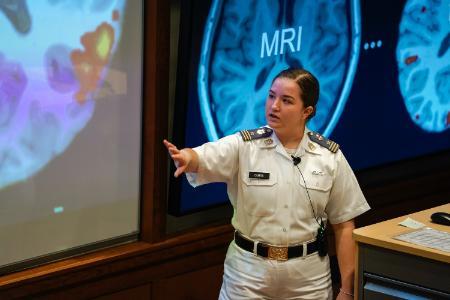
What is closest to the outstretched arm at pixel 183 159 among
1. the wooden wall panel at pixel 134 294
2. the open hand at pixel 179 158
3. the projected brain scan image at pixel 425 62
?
the open hand at pixel 179 158

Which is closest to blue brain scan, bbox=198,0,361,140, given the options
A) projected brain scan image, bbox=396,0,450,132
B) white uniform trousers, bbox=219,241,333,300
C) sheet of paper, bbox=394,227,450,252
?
projected brain scan image, bbox=396,0,450,132

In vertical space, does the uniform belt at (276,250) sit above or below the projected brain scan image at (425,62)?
below

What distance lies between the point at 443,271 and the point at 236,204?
0.78m

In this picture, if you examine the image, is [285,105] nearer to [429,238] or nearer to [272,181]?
[272,181]

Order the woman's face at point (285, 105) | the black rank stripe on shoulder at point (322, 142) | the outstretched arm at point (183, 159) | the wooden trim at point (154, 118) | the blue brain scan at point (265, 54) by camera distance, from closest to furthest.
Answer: the outstretched arm at point (183, 159) → the woman's face at point (285, 105) → the black rank stripe on shoulder at point (322, 142) → the wooden trim at point (154, 118) → the blue brain scan at point (265, 54)

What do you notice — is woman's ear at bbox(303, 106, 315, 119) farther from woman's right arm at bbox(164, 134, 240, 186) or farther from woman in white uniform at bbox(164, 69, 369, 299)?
woman's right arm at bbox(164, 134, 240, 186)

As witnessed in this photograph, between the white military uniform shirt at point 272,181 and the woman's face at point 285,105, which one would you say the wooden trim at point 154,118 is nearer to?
the white military uniform shirt at point 272,181

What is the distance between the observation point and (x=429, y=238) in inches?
121

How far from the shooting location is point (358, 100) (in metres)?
4.68

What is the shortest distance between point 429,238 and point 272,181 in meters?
0.60

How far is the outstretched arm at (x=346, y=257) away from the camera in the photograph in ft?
10.6

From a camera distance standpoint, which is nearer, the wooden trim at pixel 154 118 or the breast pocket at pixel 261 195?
the breast pocket at pixel 261 195

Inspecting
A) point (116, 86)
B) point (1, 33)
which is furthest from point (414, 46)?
point (1, 33)

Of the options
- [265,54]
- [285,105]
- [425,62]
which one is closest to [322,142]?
[285,105]
